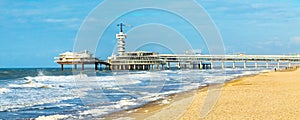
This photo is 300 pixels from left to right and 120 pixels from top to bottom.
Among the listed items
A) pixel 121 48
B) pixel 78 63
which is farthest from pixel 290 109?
pixel 121 48

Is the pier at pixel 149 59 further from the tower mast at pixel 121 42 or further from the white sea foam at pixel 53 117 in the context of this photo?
the white sea foam at pixel 53 117

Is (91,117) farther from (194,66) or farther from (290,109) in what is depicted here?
(194,66)

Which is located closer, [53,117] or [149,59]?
[53,117]

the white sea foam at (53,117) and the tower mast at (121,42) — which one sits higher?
the tower mast at (121,42)

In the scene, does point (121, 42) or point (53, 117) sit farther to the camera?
point (121, 42)

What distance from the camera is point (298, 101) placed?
45.1 feet

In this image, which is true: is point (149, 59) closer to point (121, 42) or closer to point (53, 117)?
point (121, 42)

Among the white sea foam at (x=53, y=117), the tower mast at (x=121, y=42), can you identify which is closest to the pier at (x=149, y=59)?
the tower mast at (x=121, y=42)

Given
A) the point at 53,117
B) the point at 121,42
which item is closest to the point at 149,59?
the point at 121,42

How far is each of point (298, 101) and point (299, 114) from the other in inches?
133

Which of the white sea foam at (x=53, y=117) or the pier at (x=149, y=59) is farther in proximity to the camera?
the pier at (x=149, y=59)

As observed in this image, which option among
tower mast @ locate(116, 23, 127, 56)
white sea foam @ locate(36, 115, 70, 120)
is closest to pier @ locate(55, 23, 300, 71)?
tower mast @ locate(116, 23, 127, 56)

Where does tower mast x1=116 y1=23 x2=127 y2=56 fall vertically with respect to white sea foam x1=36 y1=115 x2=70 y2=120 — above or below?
above

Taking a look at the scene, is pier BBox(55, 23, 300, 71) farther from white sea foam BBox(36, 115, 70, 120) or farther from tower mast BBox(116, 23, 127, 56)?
white sea foam BBox(36, 115, 70, 120)
